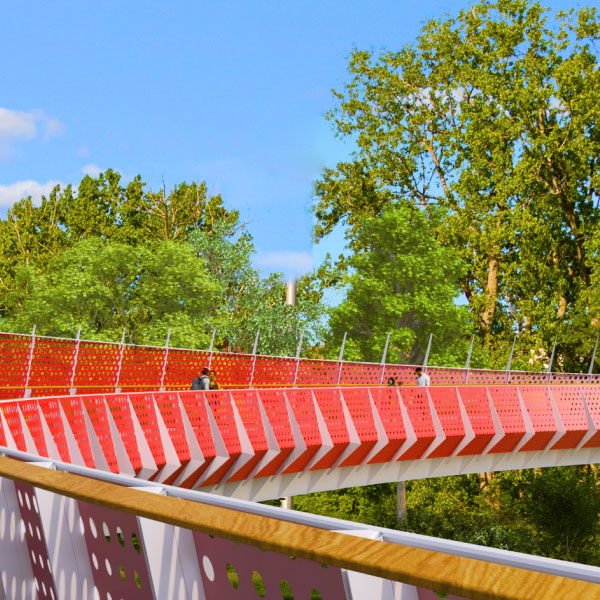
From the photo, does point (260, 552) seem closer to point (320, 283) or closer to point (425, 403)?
point (425, 403)

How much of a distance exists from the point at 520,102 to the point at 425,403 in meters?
26.2

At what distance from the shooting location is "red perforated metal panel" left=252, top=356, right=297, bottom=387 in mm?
24656

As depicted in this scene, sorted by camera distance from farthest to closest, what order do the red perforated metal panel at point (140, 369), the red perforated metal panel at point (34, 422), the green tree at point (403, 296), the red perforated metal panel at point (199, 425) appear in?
the green tree at point (403, 296) → the red perforated metal panel at point (140, 369) → the red perforated metal panel at point (199, 425) → the red perforated metal panel at point (34, 422)

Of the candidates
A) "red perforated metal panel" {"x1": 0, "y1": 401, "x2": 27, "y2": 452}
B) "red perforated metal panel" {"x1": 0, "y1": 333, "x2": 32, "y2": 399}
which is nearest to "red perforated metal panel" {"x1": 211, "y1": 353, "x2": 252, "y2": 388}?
"red perforated metal panel" {"x1": 0, "y1": 333, "x2": 32, "y2": 399}

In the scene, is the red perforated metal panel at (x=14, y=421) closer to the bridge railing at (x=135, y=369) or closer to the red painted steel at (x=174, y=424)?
the red painted steel at (x=174, y=424)

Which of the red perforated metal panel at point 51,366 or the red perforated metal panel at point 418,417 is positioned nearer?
the red perforated metal panel at point 51,366

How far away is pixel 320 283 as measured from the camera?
58.1m

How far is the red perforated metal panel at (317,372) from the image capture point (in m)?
25.2

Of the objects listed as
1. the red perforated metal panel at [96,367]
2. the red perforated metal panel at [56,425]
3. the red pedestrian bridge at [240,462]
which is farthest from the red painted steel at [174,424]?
the red perforated metal panel at [96,367]

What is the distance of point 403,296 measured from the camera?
4238 cm

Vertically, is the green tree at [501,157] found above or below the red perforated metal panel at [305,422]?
above

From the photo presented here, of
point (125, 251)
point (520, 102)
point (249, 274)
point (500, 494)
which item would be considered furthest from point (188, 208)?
point (500, 494)

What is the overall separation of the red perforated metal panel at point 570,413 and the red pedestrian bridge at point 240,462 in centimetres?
5

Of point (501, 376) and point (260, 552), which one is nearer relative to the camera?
point (260, 552)
